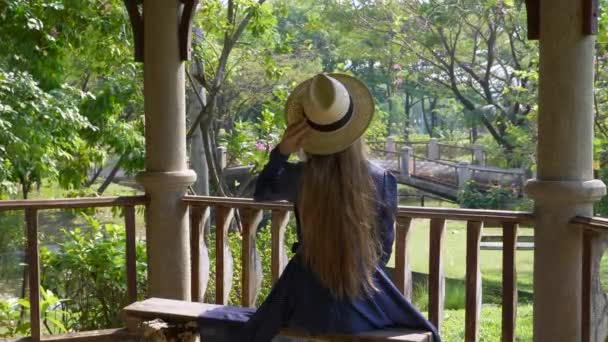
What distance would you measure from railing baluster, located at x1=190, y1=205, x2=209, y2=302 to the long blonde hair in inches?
71.3


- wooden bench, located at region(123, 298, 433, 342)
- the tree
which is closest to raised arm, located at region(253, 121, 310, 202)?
wooden bench, located at region(123, 298, 433, 342)

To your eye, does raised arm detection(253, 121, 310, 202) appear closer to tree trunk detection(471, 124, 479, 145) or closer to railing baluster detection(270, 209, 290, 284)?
railing baluster detection(270, 209, 290, 284)

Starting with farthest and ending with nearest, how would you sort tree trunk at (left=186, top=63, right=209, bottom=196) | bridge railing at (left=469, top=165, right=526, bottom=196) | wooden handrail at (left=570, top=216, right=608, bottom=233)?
1. bridge railing at (left=469, top=165, right=526, bottom=196)
2. tree trunk at (left=186, top=63, right=209, bottom=196)
3. wooden handrail at (left=570, top=216, right=608, bottom=233)

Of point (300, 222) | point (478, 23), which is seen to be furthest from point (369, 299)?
point (478, 23)

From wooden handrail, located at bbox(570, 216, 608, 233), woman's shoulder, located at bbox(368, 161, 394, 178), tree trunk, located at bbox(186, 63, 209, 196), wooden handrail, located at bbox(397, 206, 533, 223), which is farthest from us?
tree trunk, located at bbox(186, 63, 209, 196)

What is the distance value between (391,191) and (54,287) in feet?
13.1

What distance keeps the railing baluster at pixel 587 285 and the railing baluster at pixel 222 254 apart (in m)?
1.68

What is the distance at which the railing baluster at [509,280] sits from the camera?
3.20 m

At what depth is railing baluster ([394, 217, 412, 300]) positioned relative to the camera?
3367 millimetres

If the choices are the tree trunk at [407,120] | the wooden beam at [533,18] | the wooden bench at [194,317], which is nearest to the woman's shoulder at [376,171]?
the wooden bench at [194,317]

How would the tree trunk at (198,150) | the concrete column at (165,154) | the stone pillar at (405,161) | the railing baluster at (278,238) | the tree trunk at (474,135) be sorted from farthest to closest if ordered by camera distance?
the tree trunk at (474,135), the stone pillar at (405,161), the tree trunk at (198,150), the concrete column at (165,154), the railing baluster at (278,238)

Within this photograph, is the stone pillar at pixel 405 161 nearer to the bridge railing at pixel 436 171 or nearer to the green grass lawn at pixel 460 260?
the bridge railing at pixel 436 171

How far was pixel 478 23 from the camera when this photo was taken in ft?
45.2

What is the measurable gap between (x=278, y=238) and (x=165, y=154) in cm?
76
